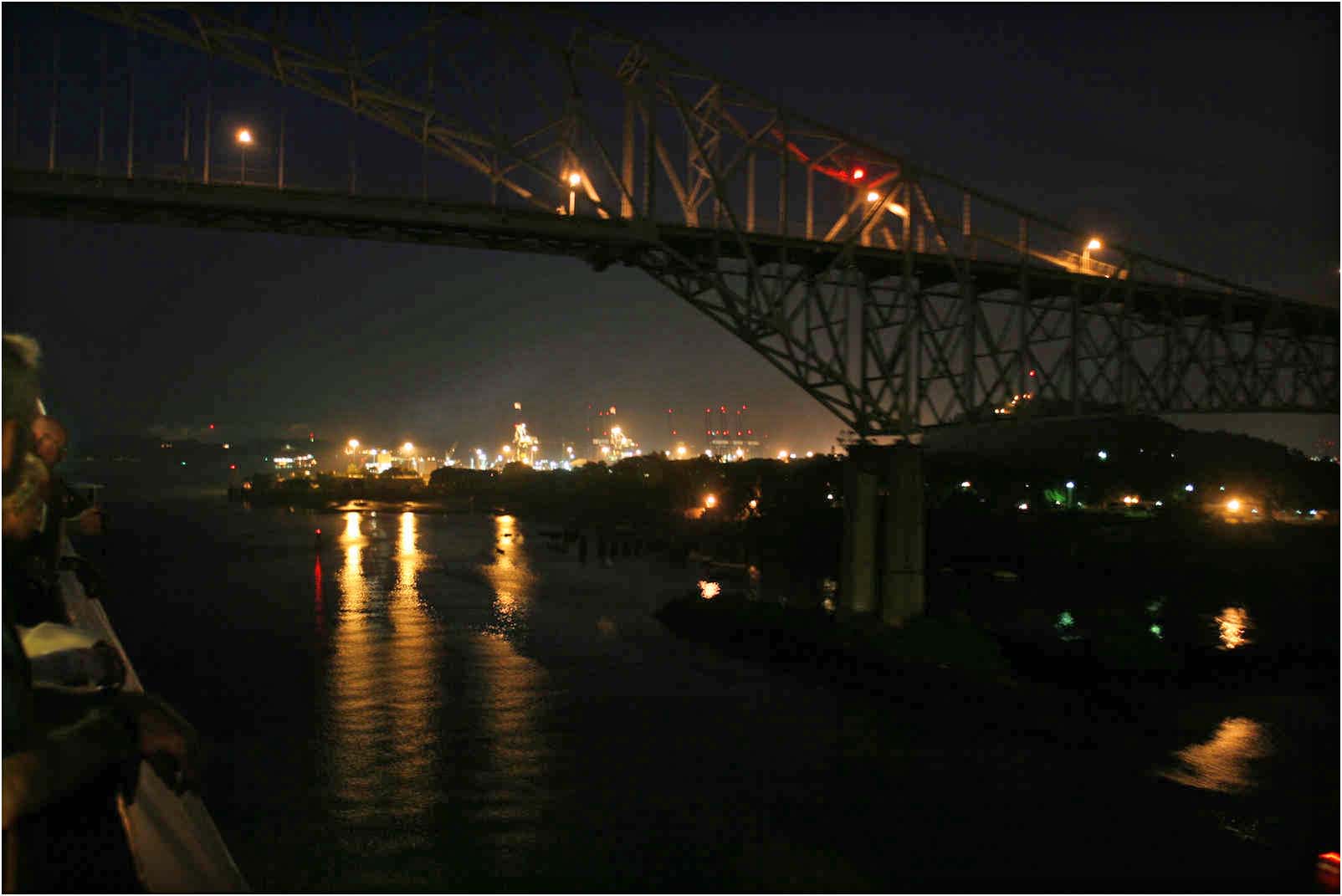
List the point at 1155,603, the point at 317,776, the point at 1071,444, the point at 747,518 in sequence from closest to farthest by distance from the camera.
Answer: the point at 317,776
the point at 1155,603
the point at 747,518
the point at 1071,444

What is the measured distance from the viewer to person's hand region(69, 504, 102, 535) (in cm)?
404

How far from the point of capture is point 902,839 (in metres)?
10.9

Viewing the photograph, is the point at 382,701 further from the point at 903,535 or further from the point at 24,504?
the point at 24,504

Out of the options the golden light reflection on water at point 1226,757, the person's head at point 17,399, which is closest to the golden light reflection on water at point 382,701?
the person's head at point 17,399

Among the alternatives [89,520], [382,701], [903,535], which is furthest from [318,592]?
[89,520]

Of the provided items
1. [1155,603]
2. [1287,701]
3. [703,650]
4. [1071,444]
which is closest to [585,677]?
[703,650]

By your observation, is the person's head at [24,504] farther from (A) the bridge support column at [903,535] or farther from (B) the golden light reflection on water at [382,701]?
(A) the bridge support column at [903,535]

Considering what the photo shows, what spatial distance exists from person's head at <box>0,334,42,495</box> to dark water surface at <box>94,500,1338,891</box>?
7.65m

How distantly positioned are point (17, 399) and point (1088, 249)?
25.5 m

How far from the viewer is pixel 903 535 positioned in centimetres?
2111

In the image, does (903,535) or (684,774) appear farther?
(903,535)

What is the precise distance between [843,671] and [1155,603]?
20958mm

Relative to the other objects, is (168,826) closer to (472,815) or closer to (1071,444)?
(472,815)

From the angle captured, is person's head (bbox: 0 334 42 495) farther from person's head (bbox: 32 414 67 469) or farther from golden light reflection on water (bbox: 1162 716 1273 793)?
golden light reflection on water (bbox: 1162 716 1273 793)
